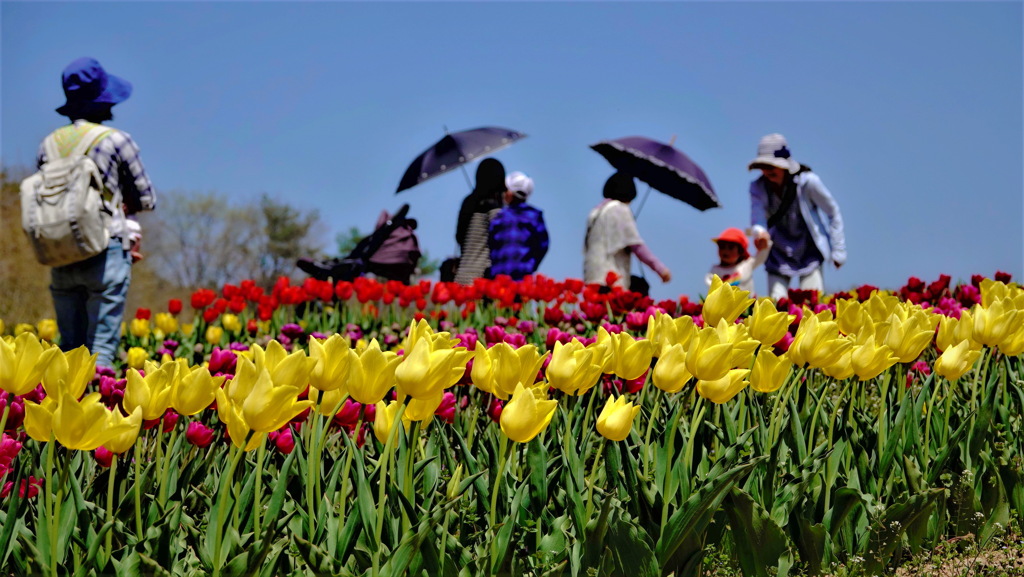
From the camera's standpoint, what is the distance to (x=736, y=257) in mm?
9523

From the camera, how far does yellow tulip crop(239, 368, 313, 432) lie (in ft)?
7.40

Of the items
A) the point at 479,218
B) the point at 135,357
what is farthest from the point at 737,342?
the point at 479,218

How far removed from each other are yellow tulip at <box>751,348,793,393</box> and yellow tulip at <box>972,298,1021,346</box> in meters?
0.96

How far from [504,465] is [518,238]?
8.80 m

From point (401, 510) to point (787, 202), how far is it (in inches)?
307

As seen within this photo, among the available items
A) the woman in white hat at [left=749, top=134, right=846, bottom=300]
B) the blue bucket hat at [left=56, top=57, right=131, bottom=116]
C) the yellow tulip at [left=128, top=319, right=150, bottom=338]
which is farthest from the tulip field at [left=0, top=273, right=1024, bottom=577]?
the woman in white hat at [left=749, top=134, right=846, bottom=300]

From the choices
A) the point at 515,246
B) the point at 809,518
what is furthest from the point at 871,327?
the point at 515,246

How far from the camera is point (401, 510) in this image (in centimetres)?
259

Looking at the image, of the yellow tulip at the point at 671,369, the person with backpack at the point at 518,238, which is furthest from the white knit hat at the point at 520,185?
the yellow tulip at the point at 671,369

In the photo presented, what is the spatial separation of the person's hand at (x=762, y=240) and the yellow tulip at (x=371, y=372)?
729cm

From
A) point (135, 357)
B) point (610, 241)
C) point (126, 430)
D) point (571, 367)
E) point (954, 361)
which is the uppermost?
point (610, 241)

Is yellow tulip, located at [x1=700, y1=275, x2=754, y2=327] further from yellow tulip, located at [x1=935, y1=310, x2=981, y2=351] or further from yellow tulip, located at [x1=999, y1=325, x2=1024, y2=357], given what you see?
yellow tulip, located at [x1=999, y1=325, x2=1024, y2=357]

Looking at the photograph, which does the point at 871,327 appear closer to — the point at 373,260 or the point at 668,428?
the point at 668,428

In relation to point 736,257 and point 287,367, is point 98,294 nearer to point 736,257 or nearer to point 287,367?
point 287,367
